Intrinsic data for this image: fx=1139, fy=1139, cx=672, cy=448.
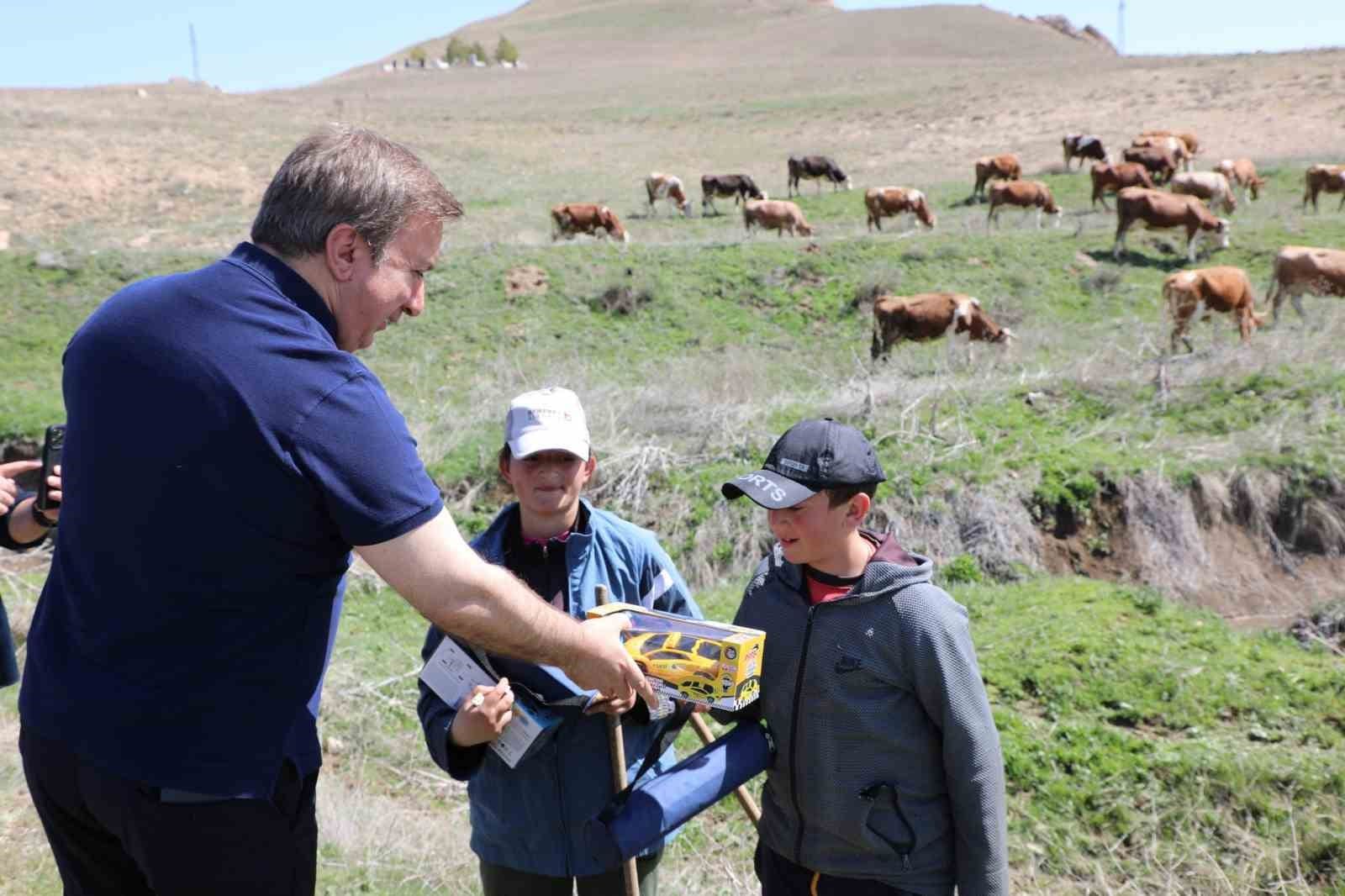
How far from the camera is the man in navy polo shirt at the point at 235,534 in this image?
6.55 feet

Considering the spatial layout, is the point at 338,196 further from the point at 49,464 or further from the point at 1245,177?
the point at 1245,177

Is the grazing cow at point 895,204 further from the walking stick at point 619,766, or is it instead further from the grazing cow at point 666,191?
the walking stick at point 619,766

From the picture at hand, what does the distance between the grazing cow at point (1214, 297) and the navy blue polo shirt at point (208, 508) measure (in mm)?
14461

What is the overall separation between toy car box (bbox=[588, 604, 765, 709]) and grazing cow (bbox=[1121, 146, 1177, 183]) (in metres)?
28.7

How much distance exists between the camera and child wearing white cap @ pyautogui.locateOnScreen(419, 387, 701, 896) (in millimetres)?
2846

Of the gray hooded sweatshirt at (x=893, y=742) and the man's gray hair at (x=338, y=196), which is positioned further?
the gray hooded sweatshirt at (x=893, y=742)

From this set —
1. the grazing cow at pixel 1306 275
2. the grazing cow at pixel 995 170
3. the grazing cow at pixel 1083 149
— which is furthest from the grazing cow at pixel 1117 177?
the grazing cow at pixel 1306 275

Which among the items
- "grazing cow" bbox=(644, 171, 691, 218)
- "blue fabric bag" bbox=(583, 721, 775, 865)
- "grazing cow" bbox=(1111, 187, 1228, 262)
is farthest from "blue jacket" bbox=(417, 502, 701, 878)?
"grazing cow" bbox=(644, 171, 691, 218)

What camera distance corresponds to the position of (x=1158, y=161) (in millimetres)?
28094

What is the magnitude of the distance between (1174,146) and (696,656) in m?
30.8

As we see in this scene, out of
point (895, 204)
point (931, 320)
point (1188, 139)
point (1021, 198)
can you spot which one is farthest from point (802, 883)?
point (1188, 139)

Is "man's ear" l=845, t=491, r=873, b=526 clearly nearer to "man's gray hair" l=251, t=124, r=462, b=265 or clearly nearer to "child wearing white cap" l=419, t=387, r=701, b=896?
"child wearing white cap" l=419, t=387, r=701, b=896

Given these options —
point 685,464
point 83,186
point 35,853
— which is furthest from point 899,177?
point 35,853

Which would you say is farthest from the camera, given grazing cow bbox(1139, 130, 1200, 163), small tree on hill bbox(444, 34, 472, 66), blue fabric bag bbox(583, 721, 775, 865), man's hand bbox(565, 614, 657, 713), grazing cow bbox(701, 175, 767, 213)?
small tree on hill bbox(444, 34, 472, 66)
